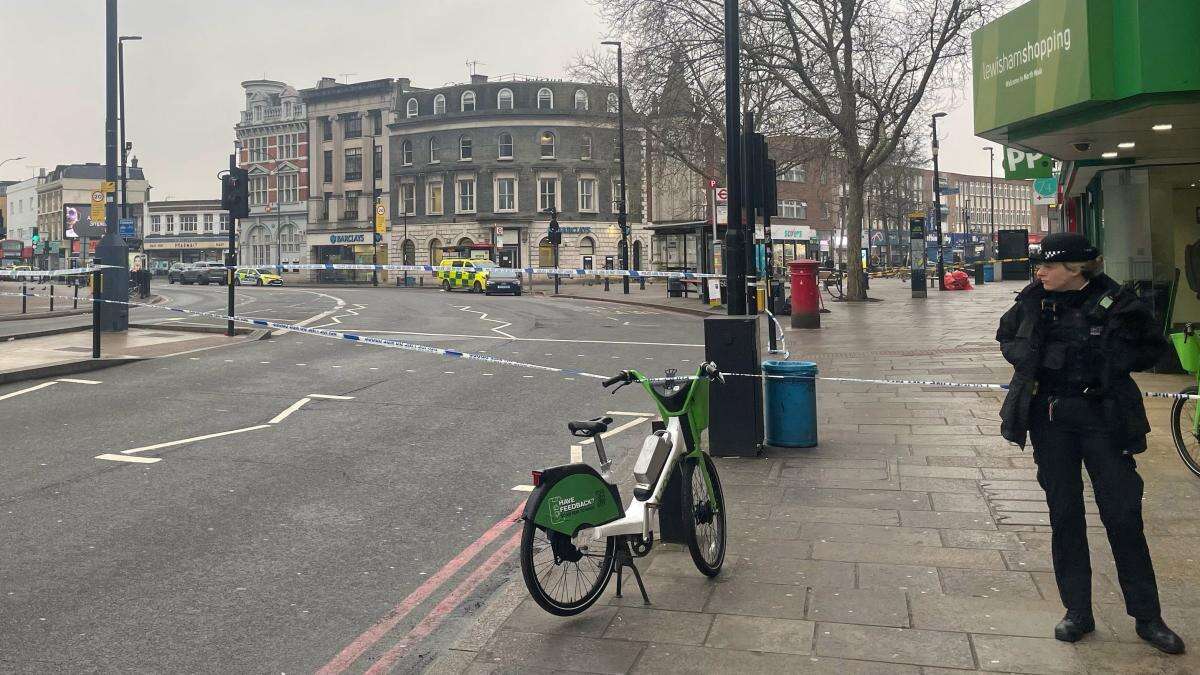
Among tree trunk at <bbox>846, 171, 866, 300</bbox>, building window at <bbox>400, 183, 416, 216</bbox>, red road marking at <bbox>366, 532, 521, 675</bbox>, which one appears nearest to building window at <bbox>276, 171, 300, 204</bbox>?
building window at <bbox>400, 183, 416, 216</bbox>

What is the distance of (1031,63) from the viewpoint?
37.5 feet

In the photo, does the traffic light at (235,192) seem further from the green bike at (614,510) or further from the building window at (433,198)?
the building window at (433,198)

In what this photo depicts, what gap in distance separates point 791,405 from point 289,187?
3247 inches

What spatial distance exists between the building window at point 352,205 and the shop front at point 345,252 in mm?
1432

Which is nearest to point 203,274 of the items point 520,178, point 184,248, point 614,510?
point 520,178

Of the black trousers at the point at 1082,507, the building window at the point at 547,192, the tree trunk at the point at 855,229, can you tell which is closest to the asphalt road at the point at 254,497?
the black trousers at the point at 1082,507

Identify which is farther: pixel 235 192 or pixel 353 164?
pixel 353 164

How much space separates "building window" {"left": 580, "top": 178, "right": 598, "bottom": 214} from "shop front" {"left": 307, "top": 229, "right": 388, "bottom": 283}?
1478 cm

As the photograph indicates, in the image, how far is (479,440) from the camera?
9.21 metres

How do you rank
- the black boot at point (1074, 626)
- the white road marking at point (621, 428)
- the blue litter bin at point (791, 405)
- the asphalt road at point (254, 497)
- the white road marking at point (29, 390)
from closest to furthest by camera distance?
the black boot at point (1074, 626) → the asphalt road at point (254, 497) → the blue litter bin at point (791, 405) → the white road marking at point (621, 428) → the white road marking at point (29, 390)

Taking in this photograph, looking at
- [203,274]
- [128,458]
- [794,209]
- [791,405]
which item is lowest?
[128,458]

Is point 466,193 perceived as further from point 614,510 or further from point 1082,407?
point 1082,407

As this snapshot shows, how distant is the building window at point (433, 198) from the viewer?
7434cm

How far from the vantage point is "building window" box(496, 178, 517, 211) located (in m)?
72.5
